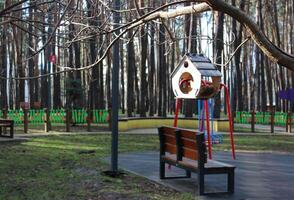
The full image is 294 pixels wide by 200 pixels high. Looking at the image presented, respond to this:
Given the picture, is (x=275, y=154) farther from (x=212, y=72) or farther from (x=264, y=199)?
(x=264, y=199)

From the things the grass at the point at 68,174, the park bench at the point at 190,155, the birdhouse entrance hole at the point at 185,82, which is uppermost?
the birdhouse entrance hole at the point at 185,82

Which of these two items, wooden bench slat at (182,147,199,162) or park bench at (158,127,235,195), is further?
wooden bench slat at (182,147,199,162)

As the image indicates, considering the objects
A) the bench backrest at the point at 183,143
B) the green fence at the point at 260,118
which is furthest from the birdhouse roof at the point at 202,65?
the green fence at the point at 260,118

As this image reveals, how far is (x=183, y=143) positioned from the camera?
8766mm

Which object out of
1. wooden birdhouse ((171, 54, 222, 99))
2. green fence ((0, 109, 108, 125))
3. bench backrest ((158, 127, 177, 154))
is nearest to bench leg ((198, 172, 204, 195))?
bench backrest ((158, 127, 177, 154))

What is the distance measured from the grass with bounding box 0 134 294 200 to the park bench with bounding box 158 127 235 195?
0.52 meters

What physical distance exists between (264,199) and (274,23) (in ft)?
101

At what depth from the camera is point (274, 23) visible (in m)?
36.7

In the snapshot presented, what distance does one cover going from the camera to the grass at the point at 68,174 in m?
7.75

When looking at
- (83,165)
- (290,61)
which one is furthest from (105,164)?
(290,61)

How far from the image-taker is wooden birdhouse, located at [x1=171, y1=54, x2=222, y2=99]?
1111cm

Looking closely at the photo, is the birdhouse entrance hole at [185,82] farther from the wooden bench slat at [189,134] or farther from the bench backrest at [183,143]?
the wooden bench slat at [189,134]

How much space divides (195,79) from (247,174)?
2439 millimetres

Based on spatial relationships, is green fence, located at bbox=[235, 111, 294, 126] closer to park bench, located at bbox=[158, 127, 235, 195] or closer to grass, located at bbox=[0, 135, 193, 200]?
grass, located at bbox=[0, 135, 193, 200]
